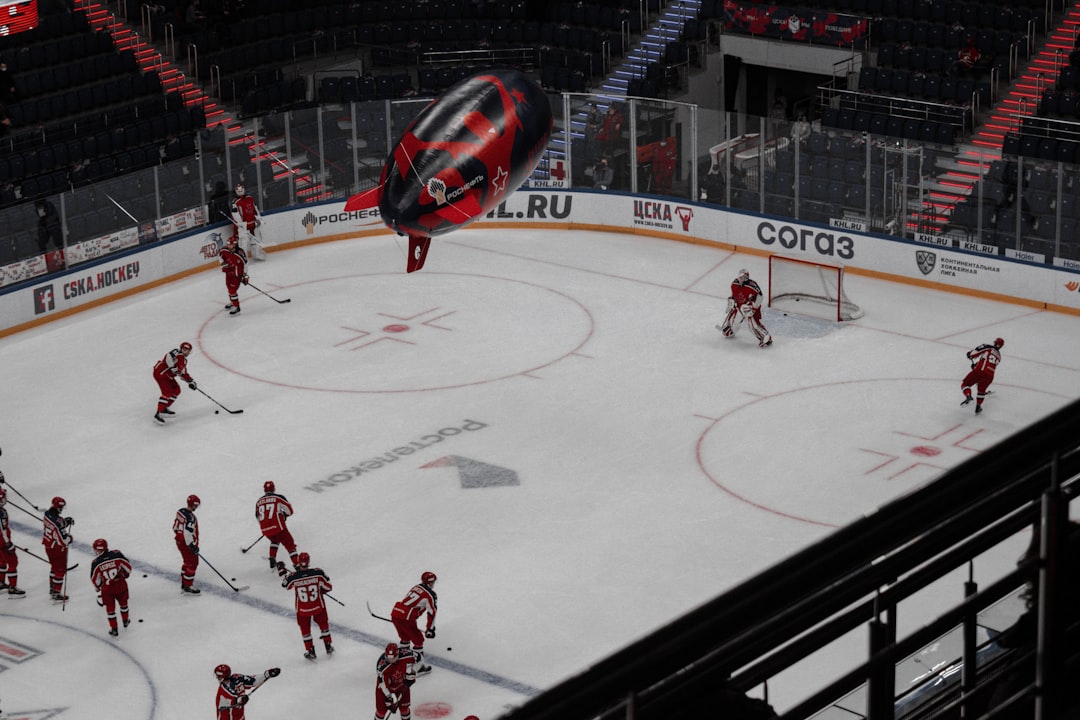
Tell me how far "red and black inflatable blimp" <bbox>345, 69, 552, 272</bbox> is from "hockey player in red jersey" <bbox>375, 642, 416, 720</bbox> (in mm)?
6525

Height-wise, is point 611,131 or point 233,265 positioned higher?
point 611,131

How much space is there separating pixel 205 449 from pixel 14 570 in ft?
13.6

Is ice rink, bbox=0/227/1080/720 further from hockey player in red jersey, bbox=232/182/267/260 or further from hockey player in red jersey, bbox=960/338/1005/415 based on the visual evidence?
hockey player in red jersey, bbox=232/182/267/260

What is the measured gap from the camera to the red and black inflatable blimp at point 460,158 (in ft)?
61.2

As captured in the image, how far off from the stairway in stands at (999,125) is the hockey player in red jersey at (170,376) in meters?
11.5

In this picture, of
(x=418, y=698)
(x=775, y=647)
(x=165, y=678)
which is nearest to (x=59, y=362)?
(x=165, y=678)

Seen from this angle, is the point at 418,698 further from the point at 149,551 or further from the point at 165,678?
the point at 149,551

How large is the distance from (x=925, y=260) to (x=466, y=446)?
9.09 meters

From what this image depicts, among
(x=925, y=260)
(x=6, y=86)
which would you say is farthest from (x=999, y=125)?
(x=6, y=86)

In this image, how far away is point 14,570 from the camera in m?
16.9

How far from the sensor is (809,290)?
24.9m

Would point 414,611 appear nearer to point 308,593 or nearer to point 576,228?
point 308,593

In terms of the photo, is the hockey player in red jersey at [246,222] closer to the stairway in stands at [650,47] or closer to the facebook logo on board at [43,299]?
the facebook logo on board at [43,299]

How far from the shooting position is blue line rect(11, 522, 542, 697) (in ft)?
48.5
